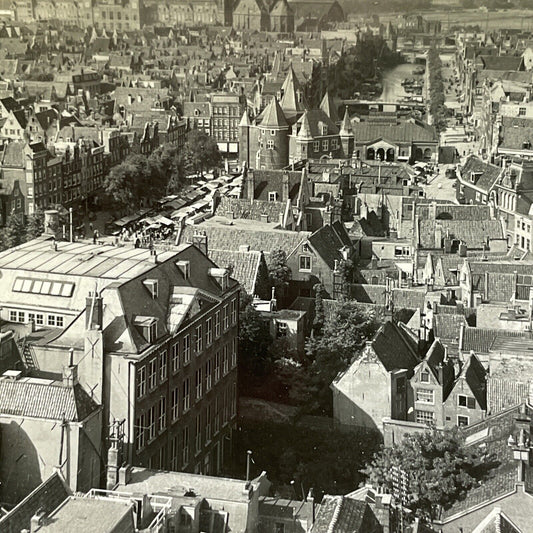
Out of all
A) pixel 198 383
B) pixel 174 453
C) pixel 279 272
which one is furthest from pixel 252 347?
pixel 174 453

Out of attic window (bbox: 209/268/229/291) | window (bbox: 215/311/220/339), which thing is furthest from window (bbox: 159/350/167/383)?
attic window (bbox: 209/268/229/291)

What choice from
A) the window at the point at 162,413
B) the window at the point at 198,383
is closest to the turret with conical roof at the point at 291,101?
the window at the point at 198,383

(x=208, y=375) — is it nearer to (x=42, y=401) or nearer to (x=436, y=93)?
(x=42, y=401)

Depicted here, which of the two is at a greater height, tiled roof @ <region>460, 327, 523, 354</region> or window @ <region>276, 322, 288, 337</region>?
tiled roof @ <region>460, 327, 523, 354</region>

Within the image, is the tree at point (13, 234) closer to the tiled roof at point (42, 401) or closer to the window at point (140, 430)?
the window at point (140, 430)

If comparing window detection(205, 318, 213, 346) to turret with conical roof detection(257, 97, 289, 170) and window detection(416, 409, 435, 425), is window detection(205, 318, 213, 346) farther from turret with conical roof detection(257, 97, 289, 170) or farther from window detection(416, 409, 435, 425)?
turret with conical roof detection(257, 97, 289, 170)

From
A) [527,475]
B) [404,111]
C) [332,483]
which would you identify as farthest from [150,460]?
[404,111]
